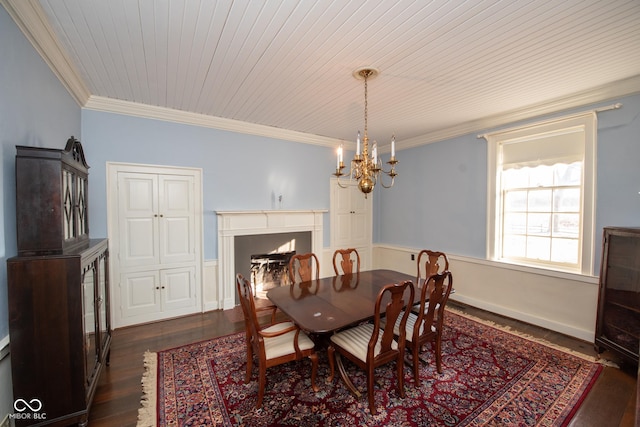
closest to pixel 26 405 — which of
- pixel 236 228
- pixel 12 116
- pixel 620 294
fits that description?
pixel 12 116

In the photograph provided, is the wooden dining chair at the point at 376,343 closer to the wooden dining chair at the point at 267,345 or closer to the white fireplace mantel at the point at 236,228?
the wooden dining chair at the point at 267,345

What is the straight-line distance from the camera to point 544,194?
332 cm

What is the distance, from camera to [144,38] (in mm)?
1936

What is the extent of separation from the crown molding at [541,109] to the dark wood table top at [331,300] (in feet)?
8.13

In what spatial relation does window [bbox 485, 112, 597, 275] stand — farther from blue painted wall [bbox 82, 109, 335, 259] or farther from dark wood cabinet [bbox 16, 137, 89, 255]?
dark wood cabinet [bbox 16, 137, 89, 255]

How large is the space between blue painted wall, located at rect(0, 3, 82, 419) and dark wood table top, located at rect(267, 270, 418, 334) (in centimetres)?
163

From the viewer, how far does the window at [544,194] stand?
292 cm

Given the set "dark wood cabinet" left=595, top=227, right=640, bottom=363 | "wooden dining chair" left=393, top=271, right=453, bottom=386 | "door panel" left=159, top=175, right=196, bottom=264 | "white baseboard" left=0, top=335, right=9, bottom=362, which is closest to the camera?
"white baseboard" left=0, top=335, right=9, bottom=362

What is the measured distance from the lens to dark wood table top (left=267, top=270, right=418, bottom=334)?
189 cm

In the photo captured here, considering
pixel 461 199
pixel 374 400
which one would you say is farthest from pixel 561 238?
pixel 374 400

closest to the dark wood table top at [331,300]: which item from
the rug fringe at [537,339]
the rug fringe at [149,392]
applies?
the rug fringe at [149,392]

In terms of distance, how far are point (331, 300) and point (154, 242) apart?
251cm

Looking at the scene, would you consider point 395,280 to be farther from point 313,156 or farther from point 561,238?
point 313,156

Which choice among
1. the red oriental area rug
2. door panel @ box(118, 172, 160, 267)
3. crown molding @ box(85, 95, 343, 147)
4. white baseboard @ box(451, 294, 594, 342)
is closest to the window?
white baseboard @ box(451, 294, 594, 342)
